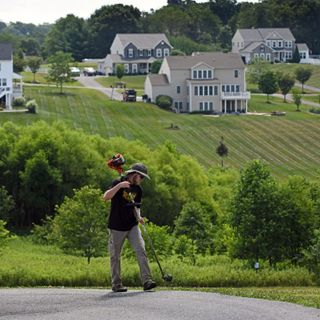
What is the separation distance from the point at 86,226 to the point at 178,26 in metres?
140

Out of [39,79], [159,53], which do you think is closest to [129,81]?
[39,79]

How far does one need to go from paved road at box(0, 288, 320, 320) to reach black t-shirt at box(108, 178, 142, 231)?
108 cm

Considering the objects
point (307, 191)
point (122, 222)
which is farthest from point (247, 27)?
point (122, 222)

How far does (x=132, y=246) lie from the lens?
15.3m

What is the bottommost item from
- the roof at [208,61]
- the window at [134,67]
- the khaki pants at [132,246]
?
the khaki pants at [132,246]

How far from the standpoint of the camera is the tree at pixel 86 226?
34719 mm

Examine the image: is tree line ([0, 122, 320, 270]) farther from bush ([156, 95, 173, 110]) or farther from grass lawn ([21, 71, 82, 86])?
grass lawn ([21, 71, 82, 86])

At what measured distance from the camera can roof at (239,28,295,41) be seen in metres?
153

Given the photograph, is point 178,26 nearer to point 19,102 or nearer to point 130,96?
point 130,96

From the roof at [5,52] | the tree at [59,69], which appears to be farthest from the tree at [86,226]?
the tree at [59,69]

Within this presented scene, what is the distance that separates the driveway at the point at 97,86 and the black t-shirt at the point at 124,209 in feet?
290

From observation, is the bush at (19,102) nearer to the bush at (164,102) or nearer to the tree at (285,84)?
the bush at (164,102)

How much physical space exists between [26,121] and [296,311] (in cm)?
6716

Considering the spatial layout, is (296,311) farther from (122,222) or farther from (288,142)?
(288,142)
